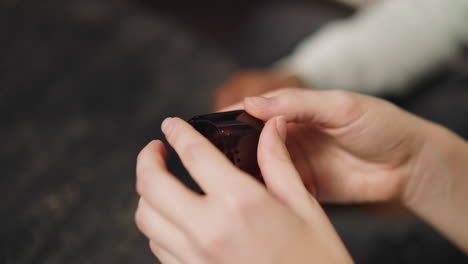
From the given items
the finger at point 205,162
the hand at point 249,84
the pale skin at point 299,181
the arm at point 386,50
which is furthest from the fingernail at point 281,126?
the arm at point 386,50

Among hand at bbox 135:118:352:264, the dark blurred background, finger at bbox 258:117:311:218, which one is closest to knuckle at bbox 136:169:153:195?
hand at bbox 135:118:352:264

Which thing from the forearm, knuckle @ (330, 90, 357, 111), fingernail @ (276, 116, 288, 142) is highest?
fingernail @ (276, 116, 288, 142)

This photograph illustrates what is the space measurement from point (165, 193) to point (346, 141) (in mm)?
388

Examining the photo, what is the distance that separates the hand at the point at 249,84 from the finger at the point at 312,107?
0.44 metres

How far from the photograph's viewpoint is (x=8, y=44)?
108 cm

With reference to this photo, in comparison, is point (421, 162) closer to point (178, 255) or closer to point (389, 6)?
point (178, 255)

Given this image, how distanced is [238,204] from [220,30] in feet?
4.01

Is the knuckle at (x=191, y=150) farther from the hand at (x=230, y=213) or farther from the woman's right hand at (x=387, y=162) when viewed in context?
the woman's right hand at (x=387, y=162)

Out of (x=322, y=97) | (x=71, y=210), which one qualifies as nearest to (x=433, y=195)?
(x=322, y=97)

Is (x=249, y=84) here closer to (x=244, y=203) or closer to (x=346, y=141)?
(x=346, y=141)

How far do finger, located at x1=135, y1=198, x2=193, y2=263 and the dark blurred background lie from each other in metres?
0.25

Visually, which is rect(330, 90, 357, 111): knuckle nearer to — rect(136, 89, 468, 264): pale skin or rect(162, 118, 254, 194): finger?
rect(136, 89, 468, 264): pale skin

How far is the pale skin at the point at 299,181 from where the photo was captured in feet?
1.23

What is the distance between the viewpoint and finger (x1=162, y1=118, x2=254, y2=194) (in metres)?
0.39
